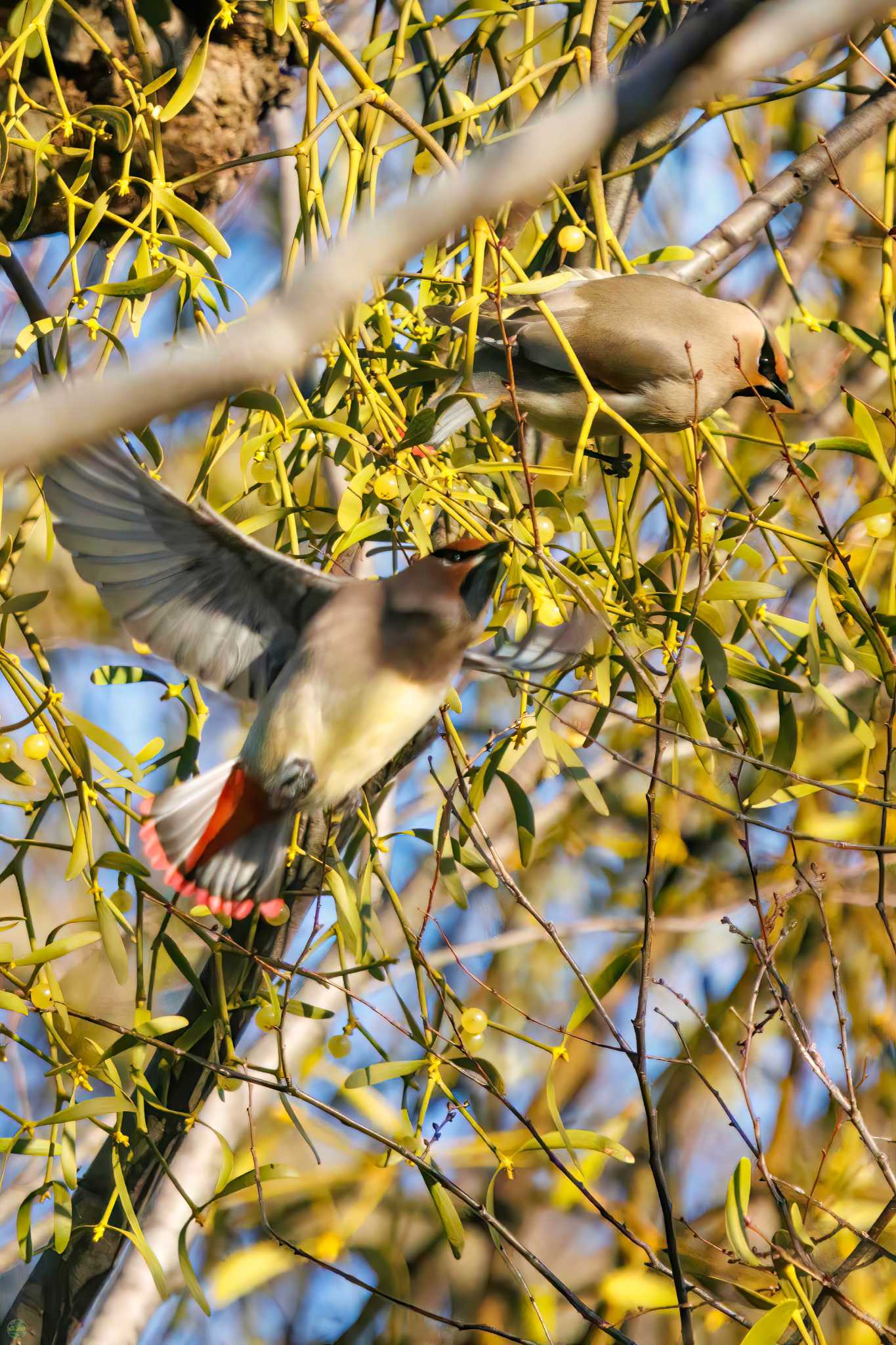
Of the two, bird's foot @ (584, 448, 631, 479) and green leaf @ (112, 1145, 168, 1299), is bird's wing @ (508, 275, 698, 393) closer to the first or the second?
bird's foot @ (584, 448, 631, 479)

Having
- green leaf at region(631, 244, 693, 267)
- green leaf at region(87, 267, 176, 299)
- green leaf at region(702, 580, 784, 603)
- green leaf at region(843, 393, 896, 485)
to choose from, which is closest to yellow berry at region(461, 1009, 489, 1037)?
green leaf at region(702, 580, 784, 603)

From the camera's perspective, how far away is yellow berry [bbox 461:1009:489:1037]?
1712 mm

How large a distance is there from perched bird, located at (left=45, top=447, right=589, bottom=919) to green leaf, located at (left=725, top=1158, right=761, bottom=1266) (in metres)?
0.62

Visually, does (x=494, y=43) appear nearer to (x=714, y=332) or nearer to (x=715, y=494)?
(x=714, y=332)

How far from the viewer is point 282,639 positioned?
1.90 meters

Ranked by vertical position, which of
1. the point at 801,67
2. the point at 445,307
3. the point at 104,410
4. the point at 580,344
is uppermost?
the point at 801,67

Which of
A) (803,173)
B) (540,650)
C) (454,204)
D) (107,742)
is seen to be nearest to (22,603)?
(107,742)

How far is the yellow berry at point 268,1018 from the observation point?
161 cm

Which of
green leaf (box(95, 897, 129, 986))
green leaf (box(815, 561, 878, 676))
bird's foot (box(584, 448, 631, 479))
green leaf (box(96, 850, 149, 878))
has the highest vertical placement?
bird's foot (box(584, 448, 631, 479))

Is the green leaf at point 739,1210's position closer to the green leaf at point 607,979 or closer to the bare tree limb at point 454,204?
the green leaf at point 607,979

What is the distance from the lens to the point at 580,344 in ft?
7.40

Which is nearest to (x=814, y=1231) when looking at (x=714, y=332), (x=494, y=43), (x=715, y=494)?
(x=715, y=494)

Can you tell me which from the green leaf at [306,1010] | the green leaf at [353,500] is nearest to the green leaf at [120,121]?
the green leaf at [353,500]

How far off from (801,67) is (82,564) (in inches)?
63.8
